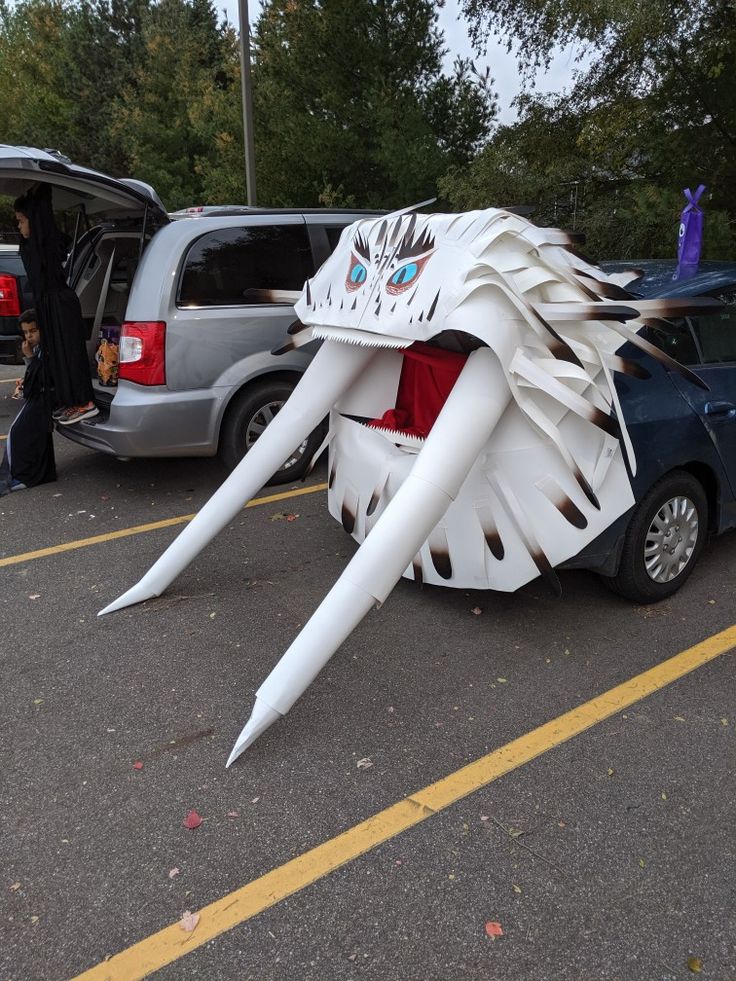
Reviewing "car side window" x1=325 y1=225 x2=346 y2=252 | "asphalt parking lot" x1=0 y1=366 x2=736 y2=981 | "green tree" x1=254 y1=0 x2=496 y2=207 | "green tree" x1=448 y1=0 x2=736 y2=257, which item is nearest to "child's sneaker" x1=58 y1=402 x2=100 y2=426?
"asphalt parking lot" x1=0 y1=366 x2=736 y2=981

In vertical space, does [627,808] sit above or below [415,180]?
below

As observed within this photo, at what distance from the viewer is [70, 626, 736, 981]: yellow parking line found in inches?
82.9

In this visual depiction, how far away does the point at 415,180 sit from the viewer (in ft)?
40.0

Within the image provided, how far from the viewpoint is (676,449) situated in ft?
12.1

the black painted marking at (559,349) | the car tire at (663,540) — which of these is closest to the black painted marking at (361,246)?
the black painted marking at (559,349)

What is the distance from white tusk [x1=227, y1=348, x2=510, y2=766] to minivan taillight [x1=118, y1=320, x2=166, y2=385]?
273 centimetres

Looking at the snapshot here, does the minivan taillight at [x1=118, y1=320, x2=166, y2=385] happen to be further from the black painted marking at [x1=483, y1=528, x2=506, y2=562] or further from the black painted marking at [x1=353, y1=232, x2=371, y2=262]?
the black painted marking at [x1=483, y1=528, x2=506, y2=562]

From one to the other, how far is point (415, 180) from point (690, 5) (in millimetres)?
5081

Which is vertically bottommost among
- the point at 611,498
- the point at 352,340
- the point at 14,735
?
the point at 14,735

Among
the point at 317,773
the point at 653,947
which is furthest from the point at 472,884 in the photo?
the point at 317,773

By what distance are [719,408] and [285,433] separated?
2.23 metres

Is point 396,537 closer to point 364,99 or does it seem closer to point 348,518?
point 348,518

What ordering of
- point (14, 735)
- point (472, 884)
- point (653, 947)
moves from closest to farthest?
point (653, 947), point (472, 884), point (14, 735)

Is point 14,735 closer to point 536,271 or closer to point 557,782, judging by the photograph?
point 557,782
